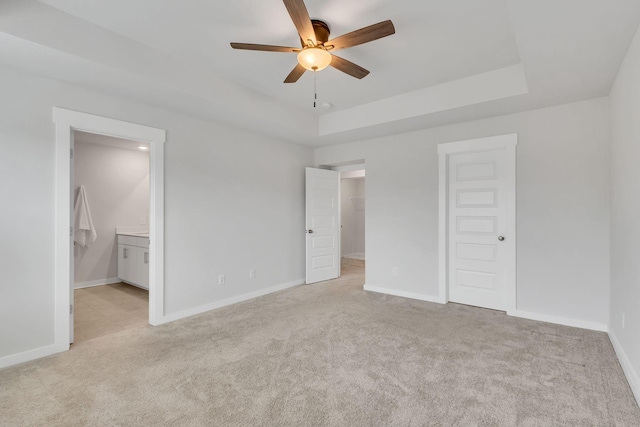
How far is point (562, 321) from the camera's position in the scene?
11.1 feet

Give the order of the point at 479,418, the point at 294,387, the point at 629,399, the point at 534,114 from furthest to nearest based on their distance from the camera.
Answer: the point at 534,114, the point at 294,387, the point at 629,399, the point at 479,418

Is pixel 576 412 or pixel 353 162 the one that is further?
pixel 353 162

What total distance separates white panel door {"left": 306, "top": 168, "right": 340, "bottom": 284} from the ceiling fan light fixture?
9.33 feet

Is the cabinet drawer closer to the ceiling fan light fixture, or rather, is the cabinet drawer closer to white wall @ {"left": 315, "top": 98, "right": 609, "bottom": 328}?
the ceiling fan light fixture

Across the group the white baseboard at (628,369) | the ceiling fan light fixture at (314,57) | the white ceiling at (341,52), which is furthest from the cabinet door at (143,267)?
the white baseboard at (628,369)

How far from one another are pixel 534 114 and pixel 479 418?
326 centimetres

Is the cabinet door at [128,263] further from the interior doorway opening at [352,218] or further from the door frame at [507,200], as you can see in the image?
the interior doorway opening at [352,218]

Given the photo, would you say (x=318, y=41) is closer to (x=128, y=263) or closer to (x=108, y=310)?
(x=108, y=310)

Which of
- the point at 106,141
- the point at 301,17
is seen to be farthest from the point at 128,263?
the point at 301,17

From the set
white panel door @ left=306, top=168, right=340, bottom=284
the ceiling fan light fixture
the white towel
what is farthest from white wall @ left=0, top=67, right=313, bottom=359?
the white towel

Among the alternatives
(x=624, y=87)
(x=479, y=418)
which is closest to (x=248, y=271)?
(x=479, y=418)

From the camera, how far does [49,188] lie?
8.89ft

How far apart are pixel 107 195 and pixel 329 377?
16.9 ft

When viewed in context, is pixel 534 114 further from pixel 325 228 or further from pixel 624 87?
pixel 325 228
